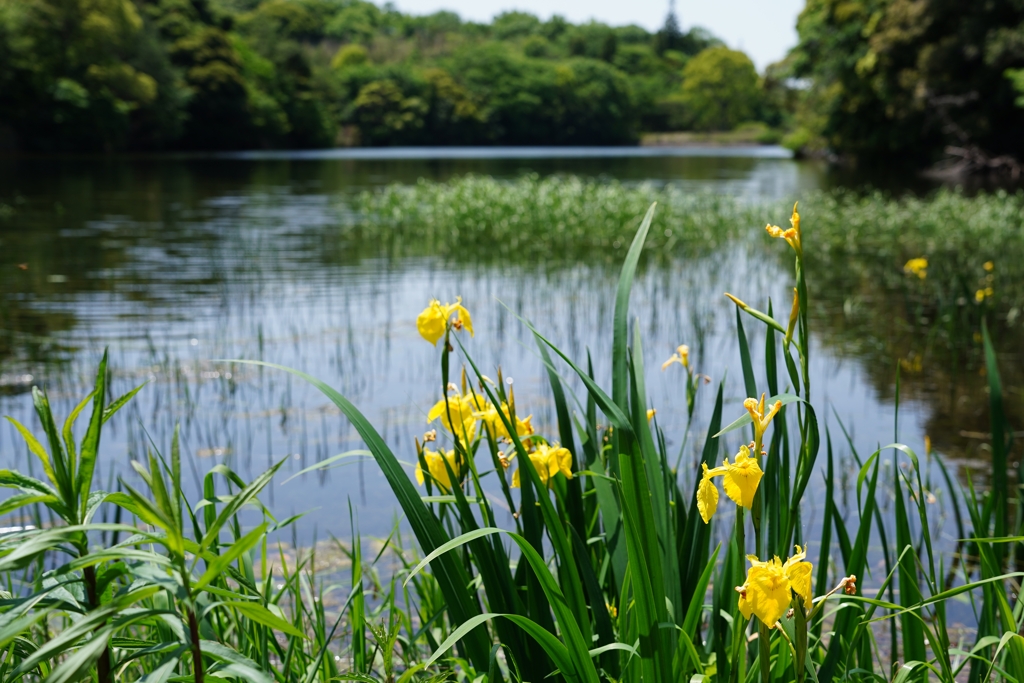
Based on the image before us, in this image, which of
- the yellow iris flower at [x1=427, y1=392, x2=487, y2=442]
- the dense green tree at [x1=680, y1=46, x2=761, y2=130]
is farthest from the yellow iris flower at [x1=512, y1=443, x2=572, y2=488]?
the dense green tree at [x1=680, y1=46, x2=761, y2=130]

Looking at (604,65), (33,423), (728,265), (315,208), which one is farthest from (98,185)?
(604,65)

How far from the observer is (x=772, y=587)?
0.95 meters

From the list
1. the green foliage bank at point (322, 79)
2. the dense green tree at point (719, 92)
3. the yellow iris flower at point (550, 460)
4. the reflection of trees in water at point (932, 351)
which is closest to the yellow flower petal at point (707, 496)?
the yellow iris flower at point (550, 460)

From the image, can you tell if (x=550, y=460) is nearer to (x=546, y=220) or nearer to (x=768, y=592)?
(x=768, y=592)

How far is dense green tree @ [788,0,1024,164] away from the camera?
22.9 metres

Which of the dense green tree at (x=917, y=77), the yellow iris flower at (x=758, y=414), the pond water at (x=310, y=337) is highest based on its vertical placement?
the dense green tree at (x=917, y=77)

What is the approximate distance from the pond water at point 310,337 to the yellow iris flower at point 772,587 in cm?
56

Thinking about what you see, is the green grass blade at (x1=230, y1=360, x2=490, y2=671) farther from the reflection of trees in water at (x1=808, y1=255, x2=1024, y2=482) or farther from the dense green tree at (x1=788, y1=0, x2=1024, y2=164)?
the dense green tree at (x1=788, y1=0, x2=1024, y2=164)

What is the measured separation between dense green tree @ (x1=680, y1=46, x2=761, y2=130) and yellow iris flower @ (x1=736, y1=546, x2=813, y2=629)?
95475mm

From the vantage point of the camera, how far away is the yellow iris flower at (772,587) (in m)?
0.95

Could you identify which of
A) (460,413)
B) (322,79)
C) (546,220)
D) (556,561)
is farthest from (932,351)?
(322,79)

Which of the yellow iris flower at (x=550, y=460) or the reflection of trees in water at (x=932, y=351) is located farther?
the reflection of trees in water at (x=932, y=351)

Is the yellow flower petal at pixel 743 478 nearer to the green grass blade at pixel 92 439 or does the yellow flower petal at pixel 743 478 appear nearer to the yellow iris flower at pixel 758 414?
the yellow iris flower at pixel 758 414

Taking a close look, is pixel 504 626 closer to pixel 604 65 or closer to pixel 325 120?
pixel 325 120
